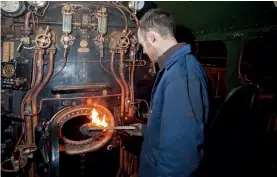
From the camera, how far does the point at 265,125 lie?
17.6ft

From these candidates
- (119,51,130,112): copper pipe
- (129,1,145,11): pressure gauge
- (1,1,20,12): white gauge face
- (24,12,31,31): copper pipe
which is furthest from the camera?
(119,51,130,112): copper pipe

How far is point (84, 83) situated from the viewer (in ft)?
12.6

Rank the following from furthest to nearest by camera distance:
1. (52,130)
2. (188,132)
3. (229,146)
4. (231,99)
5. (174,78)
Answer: (229,146), (231,99), (52,130), (174,78), (188,132)

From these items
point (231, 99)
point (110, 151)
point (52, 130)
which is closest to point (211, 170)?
point (231, 99)

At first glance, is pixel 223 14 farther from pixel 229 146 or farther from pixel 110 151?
pixel 110 151

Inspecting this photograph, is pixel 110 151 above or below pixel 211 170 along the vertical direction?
above

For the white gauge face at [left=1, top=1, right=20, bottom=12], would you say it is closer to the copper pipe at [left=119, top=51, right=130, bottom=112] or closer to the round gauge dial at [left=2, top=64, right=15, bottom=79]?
the round gauge dial at [left=2, top=64, right=15, bottom=79]

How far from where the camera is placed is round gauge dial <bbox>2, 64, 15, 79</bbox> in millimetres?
3158

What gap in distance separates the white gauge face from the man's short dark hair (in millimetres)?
1908

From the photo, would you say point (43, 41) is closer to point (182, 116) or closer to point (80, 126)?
point (80, 126)

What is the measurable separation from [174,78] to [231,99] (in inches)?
85.4

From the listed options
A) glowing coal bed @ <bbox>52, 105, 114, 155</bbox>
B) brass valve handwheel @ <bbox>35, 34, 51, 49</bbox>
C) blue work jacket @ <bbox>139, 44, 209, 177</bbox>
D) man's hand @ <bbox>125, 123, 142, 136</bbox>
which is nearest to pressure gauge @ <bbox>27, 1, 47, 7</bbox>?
brass valve handwheel @ <bbox>35, 34, 51, 49</bbox>

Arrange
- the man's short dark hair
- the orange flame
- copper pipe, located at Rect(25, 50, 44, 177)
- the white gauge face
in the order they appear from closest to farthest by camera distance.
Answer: the man's short dark hair, the white gauge face, copper pipe, located at Rect(25, 50, 44, 177), the orange flame

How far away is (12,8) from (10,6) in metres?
0.04
